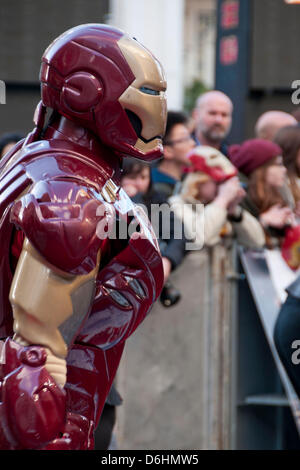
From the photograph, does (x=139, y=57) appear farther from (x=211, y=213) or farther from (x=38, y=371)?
(x=211, y=213)

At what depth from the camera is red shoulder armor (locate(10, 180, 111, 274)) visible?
1960 mm

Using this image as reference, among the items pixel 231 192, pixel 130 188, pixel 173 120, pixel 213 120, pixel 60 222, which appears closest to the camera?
pixel 60 222

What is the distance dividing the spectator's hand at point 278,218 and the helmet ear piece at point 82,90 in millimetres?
2098

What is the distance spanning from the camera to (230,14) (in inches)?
262

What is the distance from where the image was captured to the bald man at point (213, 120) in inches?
184

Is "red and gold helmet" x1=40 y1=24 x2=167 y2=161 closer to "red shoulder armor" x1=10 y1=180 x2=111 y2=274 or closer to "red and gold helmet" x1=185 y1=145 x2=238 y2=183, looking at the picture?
"red shoulder armor" x1=10 y1=180 x2=111 y2=274

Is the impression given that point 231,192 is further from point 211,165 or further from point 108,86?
point 108,86

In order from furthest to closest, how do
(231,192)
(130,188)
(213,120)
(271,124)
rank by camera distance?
(271,124), (213,120), (231,192), (130,188)

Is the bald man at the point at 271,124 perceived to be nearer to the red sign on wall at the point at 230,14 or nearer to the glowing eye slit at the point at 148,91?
the red sign on wall at the point at 230,14

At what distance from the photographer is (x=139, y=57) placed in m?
2.18

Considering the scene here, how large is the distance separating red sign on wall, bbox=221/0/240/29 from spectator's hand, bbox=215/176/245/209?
290 cm

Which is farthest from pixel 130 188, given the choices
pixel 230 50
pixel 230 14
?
pixel 230 14

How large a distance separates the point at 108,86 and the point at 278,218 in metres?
2.13
